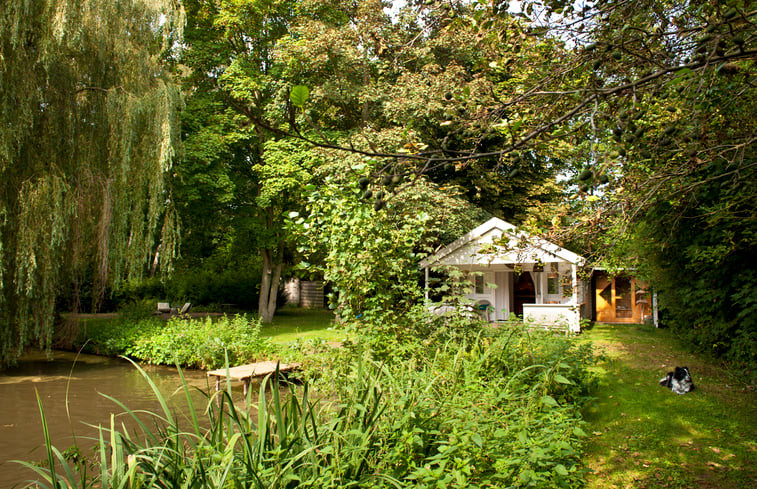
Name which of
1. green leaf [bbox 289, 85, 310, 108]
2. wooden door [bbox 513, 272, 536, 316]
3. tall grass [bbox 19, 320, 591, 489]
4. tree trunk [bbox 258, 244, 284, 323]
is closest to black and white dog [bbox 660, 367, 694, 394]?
tall grass [bbox 19, 320, 591, 489]

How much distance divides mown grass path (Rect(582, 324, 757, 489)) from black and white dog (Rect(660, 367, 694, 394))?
83 mm

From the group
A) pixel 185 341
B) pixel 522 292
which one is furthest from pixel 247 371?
pixel 522 292

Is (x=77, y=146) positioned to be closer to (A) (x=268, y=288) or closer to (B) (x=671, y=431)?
(A) (x=268, y=288)

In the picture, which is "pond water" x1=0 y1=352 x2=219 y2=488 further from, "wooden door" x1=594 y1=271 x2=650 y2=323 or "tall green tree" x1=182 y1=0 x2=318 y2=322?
"wooden door" x1=594 y1=271 x2=650 y2=323

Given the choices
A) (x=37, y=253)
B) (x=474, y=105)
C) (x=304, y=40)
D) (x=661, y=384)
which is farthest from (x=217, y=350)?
(x=304, y=40)

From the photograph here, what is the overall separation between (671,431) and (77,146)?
11.9 m

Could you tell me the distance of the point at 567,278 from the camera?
4023 mm

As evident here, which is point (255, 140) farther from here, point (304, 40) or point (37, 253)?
point (37, 253)

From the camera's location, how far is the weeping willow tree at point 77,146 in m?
9.95

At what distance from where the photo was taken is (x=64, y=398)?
923cm

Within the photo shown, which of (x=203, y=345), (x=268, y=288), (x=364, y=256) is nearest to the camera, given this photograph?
(x=364, y=256)

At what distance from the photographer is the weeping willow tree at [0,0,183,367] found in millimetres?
9953

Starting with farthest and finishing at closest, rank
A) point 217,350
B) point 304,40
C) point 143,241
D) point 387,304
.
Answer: point 304,40 → point 143,241 → point 217,350 → point 387,304

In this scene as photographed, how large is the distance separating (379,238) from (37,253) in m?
8.49
